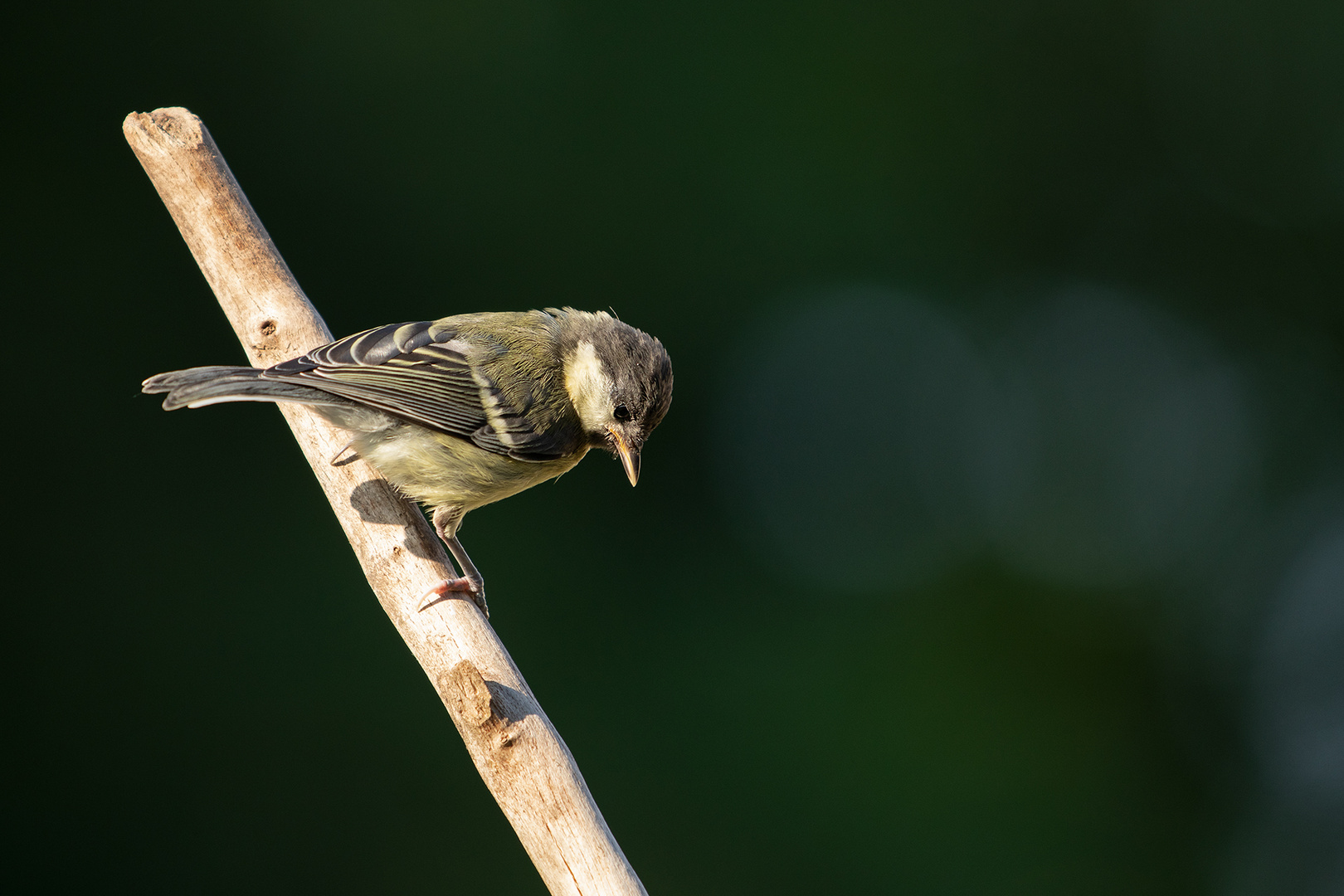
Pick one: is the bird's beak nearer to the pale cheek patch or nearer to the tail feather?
the pale cheek patch

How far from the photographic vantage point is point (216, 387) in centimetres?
201

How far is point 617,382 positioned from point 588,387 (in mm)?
102

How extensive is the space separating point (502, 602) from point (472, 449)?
2692 mm

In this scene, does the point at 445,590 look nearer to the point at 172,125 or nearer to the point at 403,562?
the point at 403,562

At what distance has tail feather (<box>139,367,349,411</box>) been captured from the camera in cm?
198

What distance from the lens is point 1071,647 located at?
21.1 feet

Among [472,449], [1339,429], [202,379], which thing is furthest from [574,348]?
[1339,429]

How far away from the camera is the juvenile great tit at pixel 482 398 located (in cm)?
237

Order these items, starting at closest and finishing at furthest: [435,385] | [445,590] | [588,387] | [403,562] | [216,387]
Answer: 1. [216,387]
2. [445,590]
3. [403,562]
4. [435,385]
5. [588,387]

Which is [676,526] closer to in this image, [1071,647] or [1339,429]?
[1071,647]

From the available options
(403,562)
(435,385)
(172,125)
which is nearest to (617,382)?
(435,385)

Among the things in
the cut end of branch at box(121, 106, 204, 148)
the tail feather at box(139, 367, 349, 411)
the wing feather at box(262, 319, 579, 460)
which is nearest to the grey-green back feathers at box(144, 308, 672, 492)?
the wing feather at box(262, 319, 579, 460)

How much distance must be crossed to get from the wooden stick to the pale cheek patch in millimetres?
512

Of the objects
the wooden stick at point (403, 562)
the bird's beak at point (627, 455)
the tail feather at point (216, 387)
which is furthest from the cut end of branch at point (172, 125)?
the bird's beak at point (627, 455)
